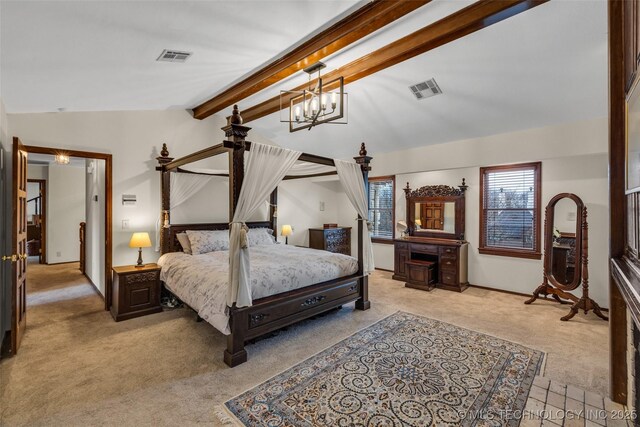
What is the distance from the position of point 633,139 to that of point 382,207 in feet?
18.2

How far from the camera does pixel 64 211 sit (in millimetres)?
7504

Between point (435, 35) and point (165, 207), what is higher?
point (435, 35)

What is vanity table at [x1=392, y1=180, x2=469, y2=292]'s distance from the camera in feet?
17.5

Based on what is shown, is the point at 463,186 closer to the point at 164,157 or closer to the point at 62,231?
the point at 164,157

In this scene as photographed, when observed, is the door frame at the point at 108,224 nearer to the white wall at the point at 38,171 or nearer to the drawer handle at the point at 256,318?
the drawer handle at the point at 256,318

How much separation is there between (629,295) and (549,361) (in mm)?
2225

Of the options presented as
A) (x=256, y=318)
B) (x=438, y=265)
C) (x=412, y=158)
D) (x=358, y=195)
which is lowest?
(x=256, y=318)

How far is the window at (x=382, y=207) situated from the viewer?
6.89 metres

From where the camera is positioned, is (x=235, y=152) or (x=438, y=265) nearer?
(x=235, y=152)

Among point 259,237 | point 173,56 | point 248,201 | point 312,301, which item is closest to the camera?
point 173,56

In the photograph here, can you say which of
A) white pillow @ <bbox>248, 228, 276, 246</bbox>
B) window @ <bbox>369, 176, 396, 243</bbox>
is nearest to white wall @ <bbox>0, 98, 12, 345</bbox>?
white pillow @ <bbox>248, 228, 276, 246</bbox>

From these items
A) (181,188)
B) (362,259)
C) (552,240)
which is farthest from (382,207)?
(181,188)

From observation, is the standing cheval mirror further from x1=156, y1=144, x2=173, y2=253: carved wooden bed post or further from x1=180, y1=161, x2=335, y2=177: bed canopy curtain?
x1=156, y1=144, x2=173, y2=253: carved wooden bed post

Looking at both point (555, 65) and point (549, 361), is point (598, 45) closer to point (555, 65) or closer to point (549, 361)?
point (555, 65)
